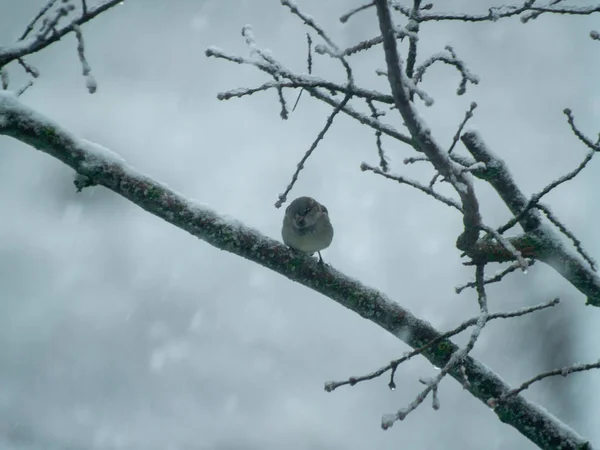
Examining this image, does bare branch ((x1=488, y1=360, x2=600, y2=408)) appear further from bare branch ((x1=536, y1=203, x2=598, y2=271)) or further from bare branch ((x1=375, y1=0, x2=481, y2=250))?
bare branch ((x1=536, y1=203, x2=598, y2=271))

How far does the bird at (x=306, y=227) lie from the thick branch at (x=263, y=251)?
0.76 metres

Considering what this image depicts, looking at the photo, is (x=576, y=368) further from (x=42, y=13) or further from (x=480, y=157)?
(x=42, y=13)

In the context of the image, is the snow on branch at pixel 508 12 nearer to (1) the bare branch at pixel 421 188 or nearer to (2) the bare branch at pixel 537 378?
(1) the bare branch at pixel 421 188

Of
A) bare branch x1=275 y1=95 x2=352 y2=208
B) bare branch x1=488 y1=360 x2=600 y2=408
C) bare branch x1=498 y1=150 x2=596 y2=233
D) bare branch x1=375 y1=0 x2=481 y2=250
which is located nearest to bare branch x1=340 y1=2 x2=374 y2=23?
bare branch x1=375 y1=0 x2=481 y2=250

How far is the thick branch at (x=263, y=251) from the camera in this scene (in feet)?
9.32

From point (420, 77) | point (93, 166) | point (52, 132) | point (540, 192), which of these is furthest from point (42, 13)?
point (540, 192)

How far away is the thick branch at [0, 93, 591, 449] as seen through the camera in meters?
2.84

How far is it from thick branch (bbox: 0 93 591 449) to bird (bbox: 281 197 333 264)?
2.50ft

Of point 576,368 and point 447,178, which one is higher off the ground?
point 447,178

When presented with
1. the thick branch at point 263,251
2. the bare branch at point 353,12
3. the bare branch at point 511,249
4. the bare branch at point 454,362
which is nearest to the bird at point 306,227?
the thick branch at point 263,251

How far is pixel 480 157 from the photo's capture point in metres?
3.71

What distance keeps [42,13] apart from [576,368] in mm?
3282

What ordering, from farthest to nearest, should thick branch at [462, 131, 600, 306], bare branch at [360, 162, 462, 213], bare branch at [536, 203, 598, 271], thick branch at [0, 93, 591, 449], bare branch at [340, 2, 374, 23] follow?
1. thick branch at [462, 131, 600, 306]
2. bare branch at [536, 203, 598, 271]
3. thick branch at [0, 93, 591, 449]
4. bare branch at [360, 162, 462, 213]
5. bare branch at [340, 2, 374, 23]

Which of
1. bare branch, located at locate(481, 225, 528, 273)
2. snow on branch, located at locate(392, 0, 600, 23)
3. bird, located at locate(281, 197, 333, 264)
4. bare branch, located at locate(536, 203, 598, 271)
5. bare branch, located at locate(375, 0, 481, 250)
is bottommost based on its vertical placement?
bare branch, located at locate(481, 225, 528, 273)
